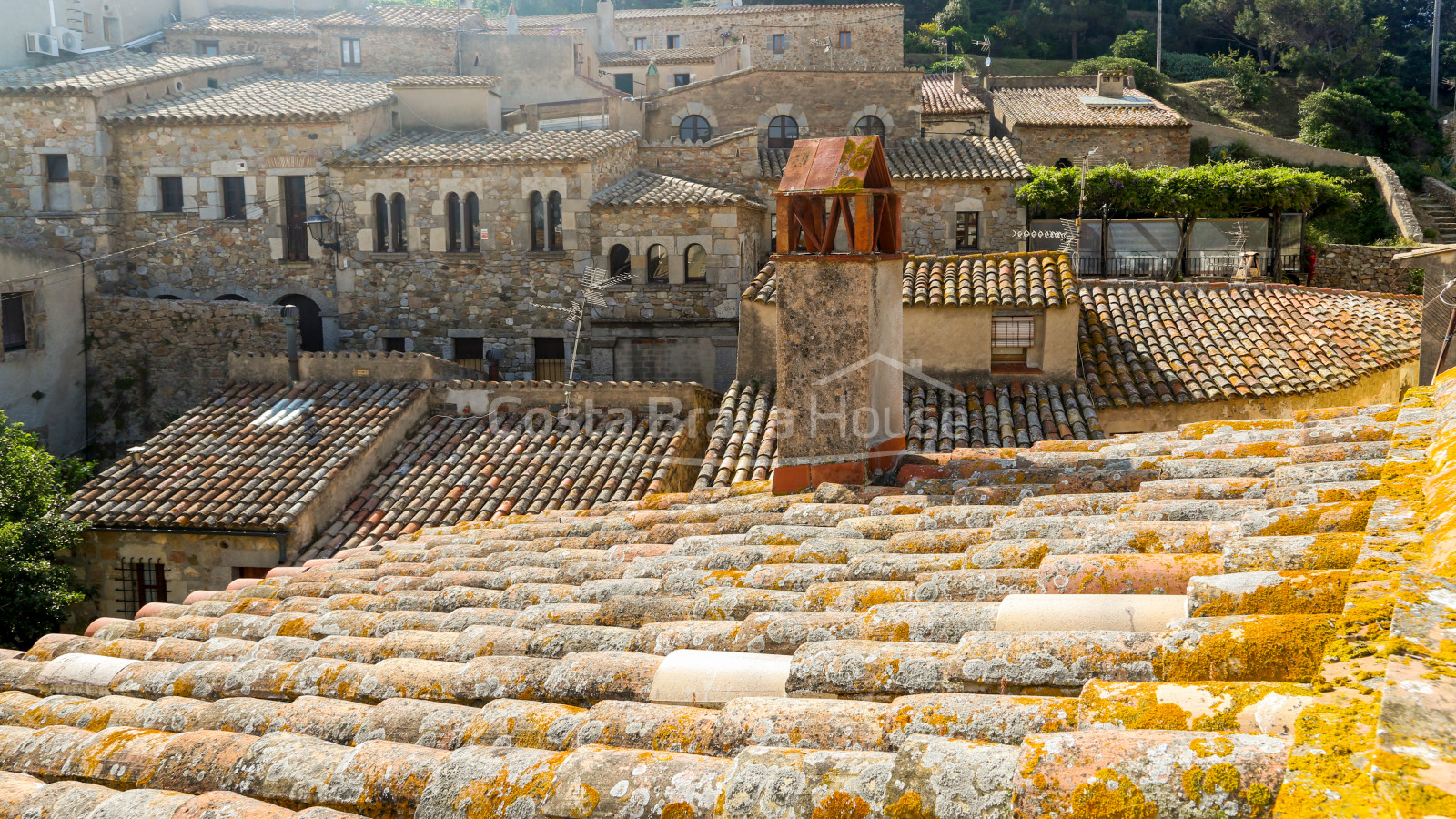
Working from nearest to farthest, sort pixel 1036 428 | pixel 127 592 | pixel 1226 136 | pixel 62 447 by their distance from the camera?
1. pixel 1036 428
2. pixel 127 592
3. pixel 62 447
4. pixel 1226 136

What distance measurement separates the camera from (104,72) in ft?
73.7

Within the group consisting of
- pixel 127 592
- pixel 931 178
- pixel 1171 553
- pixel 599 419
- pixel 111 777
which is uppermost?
pixel 931 178

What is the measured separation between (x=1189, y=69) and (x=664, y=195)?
97.4 feet

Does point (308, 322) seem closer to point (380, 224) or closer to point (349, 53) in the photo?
point (380, 224)

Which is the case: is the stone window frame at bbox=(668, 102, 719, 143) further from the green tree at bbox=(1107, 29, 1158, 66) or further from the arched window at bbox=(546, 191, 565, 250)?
the green tree at bbox=(1107, 29, 1158, 66)

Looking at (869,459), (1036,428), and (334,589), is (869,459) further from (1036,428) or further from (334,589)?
(1036,428)

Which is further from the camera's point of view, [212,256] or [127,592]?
[212,256]

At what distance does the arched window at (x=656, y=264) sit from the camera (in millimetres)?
20936

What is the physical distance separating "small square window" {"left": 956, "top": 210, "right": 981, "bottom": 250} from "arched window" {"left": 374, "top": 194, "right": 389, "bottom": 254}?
38.8 feet

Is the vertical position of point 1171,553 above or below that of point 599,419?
above

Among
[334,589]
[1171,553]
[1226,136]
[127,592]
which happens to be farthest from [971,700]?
[1226,136]

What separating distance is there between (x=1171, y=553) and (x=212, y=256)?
73.2 ft

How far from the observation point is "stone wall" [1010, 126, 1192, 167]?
28.7m

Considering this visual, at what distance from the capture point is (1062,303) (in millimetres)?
12109
